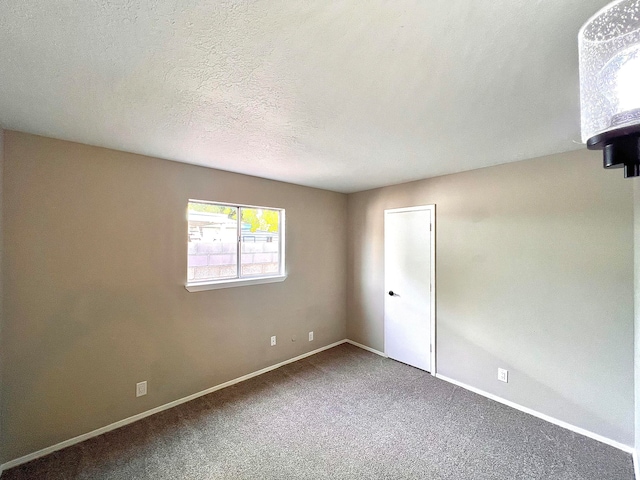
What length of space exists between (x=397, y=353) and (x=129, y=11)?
13.2 ft

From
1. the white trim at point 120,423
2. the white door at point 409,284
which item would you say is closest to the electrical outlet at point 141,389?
the white trim at point 120,423

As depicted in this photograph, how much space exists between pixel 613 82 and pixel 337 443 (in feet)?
8.51

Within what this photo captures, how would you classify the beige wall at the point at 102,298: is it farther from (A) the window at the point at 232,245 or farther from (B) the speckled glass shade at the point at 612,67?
(B) the speckled glass shade at the point at 612,67

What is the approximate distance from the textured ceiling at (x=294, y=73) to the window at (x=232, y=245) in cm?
93

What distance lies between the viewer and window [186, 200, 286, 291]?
9.45ft

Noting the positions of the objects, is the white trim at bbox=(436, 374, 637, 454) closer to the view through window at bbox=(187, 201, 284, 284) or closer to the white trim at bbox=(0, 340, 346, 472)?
the white trim at bbox=(0, 340, 346, 472)

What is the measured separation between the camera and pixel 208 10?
92 centimetres

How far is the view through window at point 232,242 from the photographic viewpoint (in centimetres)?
289

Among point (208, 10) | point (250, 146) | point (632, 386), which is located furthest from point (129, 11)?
point (632, 386)

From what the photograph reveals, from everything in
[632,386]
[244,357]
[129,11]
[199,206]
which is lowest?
[244,357]

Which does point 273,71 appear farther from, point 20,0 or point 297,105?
point 20,0

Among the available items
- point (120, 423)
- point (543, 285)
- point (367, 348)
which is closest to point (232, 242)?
point (120, 423)

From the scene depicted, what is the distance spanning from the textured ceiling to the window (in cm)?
93

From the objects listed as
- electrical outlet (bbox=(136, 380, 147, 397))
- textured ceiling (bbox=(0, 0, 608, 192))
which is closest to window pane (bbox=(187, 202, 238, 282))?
textured ceiling (bbox=(0, 0, 608, 192))
